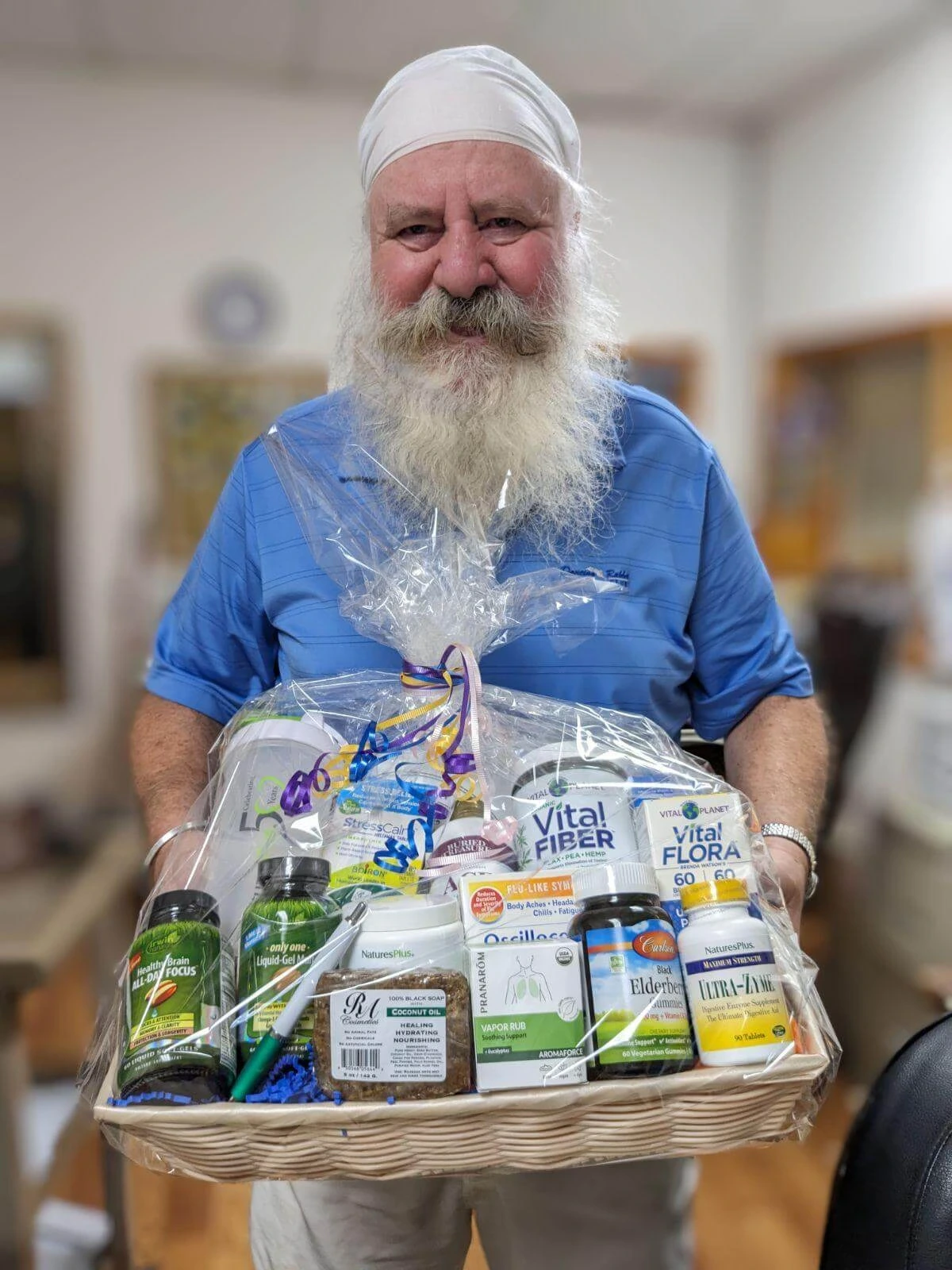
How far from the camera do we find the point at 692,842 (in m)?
0.83

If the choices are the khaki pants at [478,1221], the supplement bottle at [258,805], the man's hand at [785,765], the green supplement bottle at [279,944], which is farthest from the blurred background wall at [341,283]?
the green supplement bottle at [279,944]

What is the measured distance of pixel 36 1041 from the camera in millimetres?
2896

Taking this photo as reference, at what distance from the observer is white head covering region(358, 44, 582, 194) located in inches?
42.9

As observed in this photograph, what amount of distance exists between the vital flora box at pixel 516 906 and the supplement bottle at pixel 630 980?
0.05 feet

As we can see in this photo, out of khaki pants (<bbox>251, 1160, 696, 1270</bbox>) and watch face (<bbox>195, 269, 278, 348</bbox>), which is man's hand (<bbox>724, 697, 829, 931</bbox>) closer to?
khaki pants (<bbox>251, 1160, 696, 1270</bbox>)

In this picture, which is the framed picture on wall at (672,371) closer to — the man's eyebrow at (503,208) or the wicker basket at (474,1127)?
the man's eyebrow at (503,208)

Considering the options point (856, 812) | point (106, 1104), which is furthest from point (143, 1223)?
point (856, 812)

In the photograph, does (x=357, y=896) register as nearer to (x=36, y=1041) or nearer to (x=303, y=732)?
(x=303, y=732)

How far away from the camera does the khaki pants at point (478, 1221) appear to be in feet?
3.40

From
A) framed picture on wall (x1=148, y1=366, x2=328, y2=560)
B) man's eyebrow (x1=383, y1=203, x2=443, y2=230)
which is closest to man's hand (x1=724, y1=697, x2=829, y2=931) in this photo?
man's eyebrow (x1=383, y1=203, x2=443, y2=230)

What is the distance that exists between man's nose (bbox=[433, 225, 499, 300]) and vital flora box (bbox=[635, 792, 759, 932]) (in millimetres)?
536

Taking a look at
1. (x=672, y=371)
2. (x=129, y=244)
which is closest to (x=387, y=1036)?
(x=129, y=244)

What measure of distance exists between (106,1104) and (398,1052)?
21 cm

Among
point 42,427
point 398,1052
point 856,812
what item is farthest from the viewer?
point 42,427
